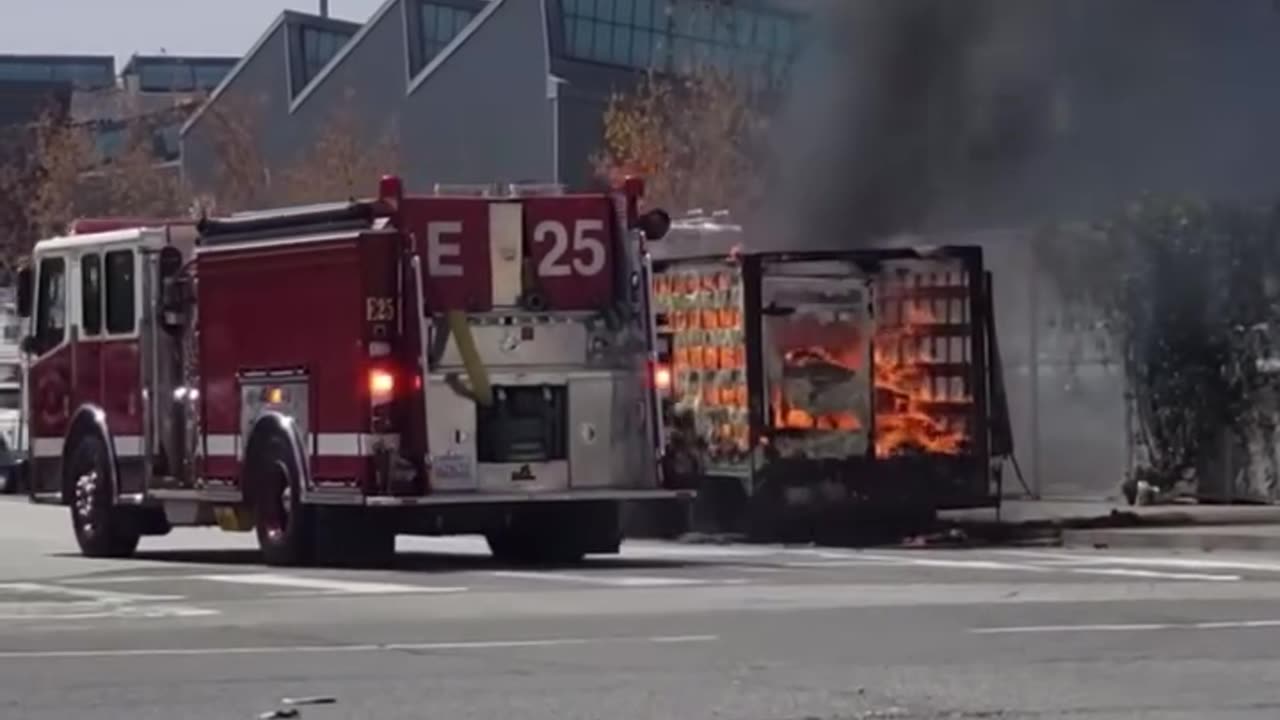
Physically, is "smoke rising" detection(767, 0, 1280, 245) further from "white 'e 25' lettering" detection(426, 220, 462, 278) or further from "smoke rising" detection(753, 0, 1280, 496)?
"white 'e 25' lettering" detection(426, 220, 462, 278)

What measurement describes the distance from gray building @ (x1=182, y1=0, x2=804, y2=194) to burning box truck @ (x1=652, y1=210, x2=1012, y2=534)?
99.7ft

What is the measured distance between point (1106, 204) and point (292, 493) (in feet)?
34.5

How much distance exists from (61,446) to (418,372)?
4.85m

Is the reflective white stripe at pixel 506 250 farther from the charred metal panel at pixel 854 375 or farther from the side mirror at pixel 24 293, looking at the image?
the side mirror at pixel 24 293

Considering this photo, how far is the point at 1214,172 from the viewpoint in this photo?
1075 inches

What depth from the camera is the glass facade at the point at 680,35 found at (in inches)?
1328

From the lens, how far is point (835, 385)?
2580 centimetres

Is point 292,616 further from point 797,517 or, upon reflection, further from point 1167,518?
point 1167,518

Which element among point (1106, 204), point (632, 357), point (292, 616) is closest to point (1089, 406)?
point (1106, 204)

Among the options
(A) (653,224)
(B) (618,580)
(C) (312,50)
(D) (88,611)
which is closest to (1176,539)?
(A) (653,224)

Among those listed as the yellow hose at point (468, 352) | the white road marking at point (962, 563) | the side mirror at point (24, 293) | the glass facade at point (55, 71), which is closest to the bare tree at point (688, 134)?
the side mirror at point (24, 293)

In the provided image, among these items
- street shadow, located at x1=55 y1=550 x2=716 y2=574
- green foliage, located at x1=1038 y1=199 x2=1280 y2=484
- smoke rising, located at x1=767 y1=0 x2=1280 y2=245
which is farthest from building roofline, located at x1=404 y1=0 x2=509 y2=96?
street shadow, located at x1=55 y1=550 x2=716 y2=574

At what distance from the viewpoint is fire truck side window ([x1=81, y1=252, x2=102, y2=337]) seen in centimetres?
2377

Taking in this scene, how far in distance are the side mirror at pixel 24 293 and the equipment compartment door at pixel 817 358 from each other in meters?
6.25
